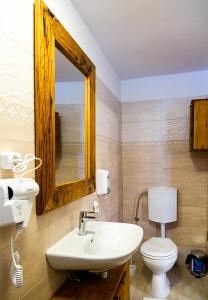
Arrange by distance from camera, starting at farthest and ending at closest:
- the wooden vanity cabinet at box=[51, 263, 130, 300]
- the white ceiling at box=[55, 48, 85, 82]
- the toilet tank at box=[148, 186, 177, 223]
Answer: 1. the toilet tank at box=[148, 186, 177, 223]
2. the white ceiling at box=[55, 48, 85, 82]
3. the wooden vanity cabinet at box=[51, 263, 130, 300]

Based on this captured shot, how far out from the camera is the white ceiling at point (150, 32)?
1.59 meters

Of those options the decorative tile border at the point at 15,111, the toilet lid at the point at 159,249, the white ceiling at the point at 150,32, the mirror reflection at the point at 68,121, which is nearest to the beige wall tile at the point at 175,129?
the white ceiling at the point at 150,32

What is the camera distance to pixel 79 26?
5.51 ft

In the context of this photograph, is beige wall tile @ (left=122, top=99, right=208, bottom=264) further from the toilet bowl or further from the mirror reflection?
the mirror reflection

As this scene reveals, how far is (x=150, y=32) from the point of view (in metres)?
1.92

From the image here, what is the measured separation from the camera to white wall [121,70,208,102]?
9.16 feet

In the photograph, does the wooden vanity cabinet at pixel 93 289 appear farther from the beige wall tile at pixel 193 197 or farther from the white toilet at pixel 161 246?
the beige wall tile at pixel 193 197

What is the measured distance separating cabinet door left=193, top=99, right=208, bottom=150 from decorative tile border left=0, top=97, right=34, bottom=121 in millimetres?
1980

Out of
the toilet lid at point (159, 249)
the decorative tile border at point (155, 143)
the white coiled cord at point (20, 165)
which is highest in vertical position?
the decorative tile border at point (155, 143)

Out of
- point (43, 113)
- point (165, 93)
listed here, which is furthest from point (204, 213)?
point (43, 113)

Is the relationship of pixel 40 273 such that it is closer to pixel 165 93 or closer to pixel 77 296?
pixel 77 296

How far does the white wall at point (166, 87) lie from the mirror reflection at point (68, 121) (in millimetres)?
1399

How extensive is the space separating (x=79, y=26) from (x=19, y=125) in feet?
3.42

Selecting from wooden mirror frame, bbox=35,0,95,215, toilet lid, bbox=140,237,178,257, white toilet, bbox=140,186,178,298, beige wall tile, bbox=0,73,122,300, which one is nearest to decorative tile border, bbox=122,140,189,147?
white toilet, bbox=140,186,178,298
